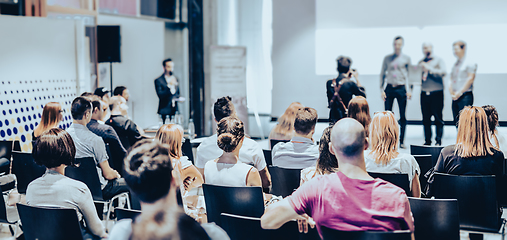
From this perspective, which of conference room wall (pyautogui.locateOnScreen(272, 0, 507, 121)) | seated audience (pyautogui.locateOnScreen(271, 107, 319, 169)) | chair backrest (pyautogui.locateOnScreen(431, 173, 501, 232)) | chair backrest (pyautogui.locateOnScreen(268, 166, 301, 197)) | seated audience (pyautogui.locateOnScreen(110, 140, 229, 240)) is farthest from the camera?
conference room wall (pyautogui.locateOnScreen(272, 0, 507, 121))

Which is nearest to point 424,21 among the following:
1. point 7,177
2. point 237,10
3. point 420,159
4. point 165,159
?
point 237,10

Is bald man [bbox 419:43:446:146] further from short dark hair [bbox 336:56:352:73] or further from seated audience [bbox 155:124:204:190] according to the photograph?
seated audience [bbox 155:124:204:190]

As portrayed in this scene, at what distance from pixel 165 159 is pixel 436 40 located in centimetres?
855

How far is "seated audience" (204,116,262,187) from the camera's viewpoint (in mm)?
2619

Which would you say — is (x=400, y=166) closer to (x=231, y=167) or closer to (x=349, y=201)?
(x=231, y=167)

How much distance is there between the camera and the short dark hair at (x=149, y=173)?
1321mm

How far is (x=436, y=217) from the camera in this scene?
2367 mm

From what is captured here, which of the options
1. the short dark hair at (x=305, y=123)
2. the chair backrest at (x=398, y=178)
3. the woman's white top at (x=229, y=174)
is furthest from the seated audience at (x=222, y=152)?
the chair backrest at (x=398, y=178)

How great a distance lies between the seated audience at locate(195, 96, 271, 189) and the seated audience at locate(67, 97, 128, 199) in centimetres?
77

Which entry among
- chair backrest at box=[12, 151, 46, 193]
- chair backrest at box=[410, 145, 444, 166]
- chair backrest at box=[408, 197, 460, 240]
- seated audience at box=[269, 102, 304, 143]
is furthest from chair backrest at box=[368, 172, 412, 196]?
chair backrest at box=[12, 151, 46, 193]

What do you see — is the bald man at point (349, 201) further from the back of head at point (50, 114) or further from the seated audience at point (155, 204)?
the back of head at point (50, 114)

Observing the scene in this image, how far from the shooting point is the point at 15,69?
19.7 feet

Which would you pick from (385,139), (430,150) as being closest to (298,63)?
(430,150)

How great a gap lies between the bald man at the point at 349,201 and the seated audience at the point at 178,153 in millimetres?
1277
